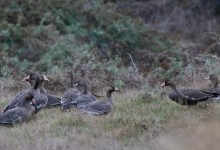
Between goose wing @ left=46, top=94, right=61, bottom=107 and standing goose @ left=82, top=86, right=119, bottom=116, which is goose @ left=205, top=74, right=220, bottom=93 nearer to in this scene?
standing goose @ left=82, top=86, right=119, bottom=116

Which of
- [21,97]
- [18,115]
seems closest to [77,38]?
[21,97]

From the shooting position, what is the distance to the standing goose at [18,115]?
44.5ft

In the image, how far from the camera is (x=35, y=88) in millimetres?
15562

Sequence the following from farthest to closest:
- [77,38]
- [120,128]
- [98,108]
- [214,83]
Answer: [77,38]
[214,83]
[98,108]
[120,128]

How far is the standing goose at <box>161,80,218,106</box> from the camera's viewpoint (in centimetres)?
1441

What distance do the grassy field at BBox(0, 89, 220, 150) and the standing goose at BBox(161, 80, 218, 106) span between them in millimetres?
146

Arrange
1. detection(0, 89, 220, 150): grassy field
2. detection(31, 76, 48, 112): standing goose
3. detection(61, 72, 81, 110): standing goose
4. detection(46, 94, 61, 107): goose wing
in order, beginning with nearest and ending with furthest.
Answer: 1. detection(0, 89, 220, 150): grassy field
2. detection(31, 76, 48, 112): standing goose
3. detection(61, 72, 81, 110): standing goose
4. detection(46, 94, 61, 107): goose wing

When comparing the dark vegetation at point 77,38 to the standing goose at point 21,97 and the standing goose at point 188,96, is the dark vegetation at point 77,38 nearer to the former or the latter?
the standing goose at point 21,97

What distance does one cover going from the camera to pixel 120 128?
12.9 metres

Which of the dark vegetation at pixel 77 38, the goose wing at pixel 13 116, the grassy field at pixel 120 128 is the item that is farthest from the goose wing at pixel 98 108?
the dark vegetation at pixel 77 38

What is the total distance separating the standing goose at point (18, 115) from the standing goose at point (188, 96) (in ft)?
9.39

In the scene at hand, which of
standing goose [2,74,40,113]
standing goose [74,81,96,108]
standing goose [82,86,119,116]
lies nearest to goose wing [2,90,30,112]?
standing goose [2,74,40,113]

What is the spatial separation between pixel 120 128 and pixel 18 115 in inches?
84.5

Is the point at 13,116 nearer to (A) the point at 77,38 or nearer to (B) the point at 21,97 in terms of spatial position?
(B) the point at 21,97
